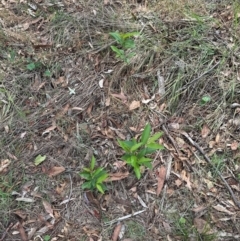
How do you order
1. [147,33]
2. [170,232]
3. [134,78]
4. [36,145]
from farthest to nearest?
[147,33], [134,78], [36,145], [170,232]

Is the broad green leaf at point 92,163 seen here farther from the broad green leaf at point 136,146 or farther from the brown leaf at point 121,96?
the brown leaf at point 121,96

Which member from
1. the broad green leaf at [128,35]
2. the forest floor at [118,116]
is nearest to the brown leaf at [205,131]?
the forest floor at [118,116]

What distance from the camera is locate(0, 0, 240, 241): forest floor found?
2268 millimetres

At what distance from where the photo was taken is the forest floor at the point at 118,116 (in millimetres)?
2268

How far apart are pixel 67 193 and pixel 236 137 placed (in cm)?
111

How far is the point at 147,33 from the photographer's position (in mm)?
2879

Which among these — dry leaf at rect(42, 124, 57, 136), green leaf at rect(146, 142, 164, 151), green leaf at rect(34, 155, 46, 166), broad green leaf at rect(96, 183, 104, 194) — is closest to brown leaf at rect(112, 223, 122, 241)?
broad green leaf at rect(96, 183, 104, 194)

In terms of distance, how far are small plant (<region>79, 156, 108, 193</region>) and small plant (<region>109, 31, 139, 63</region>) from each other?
0.79 metres

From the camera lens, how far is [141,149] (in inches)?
92.0

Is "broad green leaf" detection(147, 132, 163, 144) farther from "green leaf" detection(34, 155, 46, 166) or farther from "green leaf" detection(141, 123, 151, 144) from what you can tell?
"green leaf" detection(34, 155, 46, 166)

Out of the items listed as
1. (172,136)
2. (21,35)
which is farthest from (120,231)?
(21,35)

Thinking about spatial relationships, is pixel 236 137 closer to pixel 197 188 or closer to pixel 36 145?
pixel 197 188

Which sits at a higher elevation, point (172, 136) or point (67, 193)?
point (172, 136)

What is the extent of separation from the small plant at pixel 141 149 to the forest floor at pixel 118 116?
0.39 ft
